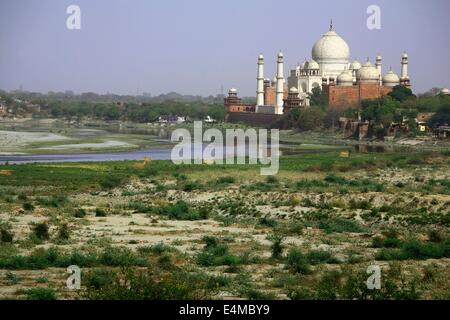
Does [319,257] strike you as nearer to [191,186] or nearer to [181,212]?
[181,212]

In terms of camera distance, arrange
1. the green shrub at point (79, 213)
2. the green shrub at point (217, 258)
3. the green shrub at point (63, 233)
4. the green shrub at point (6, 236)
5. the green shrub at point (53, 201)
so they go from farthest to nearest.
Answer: the green shrub at point (53, 201) < the green shrub at point (79, 213) < the green shrub at point (63, 233) < the green shrub at point (6, 236) < the green shrub at point (217, 258)

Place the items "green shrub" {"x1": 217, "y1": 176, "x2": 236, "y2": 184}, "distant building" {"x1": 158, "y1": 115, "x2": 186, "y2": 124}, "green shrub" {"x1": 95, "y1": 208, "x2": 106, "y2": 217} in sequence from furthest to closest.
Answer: "distant building" {"x1": 158, "y1": 115, "x2": 186, "y2": 124}
"green shrub" {"x1": 217, "y1": 176, "x2": 236, "y2": 184}
"green shrub" {"x1": 95, "y1": 208, "x2": 106, "y2": 217}

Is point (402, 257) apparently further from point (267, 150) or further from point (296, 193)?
point (267, 150)

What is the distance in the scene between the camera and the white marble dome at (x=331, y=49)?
77000 millimetres

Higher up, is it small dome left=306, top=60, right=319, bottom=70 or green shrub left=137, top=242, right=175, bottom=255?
small dome left=306, top=60, right=319, bottom=70

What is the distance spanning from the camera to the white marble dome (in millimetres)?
77000

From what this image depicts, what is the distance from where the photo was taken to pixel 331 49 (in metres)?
77.0

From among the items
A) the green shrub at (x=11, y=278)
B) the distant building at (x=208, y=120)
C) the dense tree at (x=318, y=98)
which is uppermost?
the dense tree at (x=318, y=98)

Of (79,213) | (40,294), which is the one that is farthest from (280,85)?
(40,294)

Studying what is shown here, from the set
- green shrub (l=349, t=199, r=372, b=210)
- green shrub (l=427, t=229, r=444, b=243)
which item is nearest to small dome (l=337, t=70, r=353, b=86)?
green shrub (l=349, t=199, r=372, b=210)

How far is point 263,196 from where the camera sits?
80.4ft

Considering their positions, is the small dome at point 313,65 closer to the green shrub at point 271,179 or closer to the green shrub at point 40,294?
the green shrub at point 271,179

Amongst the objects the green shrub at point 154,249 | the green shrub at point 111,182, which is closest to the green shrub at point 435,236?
the green shrub at point 154,249

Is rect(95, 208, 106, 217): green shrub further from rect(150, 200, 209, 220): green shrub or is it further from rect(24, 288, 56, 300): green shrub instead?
rect(24, 288, 56, 300): green shrub
